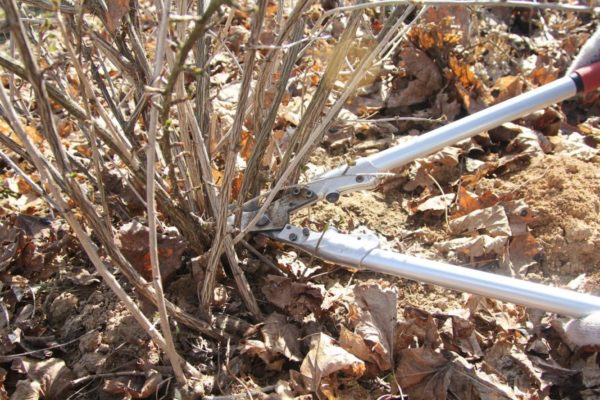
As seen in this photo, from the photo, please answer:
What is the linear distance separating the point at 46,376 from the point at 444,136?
1495 mm

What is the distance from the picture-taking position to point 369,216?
2.39 meters

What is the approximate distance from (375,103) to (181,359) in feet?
5.74

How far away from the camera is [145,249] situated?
189 centimetres

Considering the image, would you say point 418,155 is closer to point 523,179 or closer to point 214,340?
point 523,179

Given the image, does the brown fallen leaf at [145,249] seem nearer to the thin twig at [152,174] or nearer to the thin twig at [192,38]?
the thin twig at [152,174]

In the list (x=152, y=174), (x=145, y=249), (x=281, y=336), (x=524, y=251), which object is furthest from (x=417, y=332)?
(x=152, y=174)

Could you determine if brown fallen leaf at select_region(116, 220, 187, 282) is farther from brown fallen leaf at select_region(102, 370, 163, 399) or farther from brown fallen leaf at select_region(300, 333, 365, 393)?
brown fallen leaf at select_region(300, 333, 365, 393)

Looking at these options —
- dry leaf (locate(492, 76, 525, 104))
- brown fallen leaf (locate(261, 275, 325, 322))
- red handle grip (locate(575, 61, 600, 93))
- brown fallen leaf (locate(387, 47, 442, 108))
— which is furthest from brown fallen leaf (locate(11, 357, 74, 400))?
dry leaf (locate(492, 76, 525, 104))

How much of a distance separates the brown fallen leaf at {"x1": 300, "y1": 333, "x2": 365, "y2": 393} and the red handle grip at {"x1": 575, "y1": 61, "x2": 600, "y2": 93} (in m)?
1.46

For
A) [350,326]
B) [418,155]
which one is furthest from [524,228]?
[350,326]

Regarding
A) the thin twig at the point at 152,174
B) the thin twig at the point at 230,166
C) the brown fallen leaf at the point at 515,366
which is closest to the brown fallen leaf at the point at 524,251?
the brown fallen leaf at the point at 515,366

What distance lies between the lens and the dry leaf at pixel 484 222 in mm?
2240

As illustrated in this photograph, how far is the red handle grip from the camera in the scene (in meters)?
2.34

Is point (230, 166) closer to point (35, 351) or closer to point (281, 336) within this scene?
point (281, 336)
